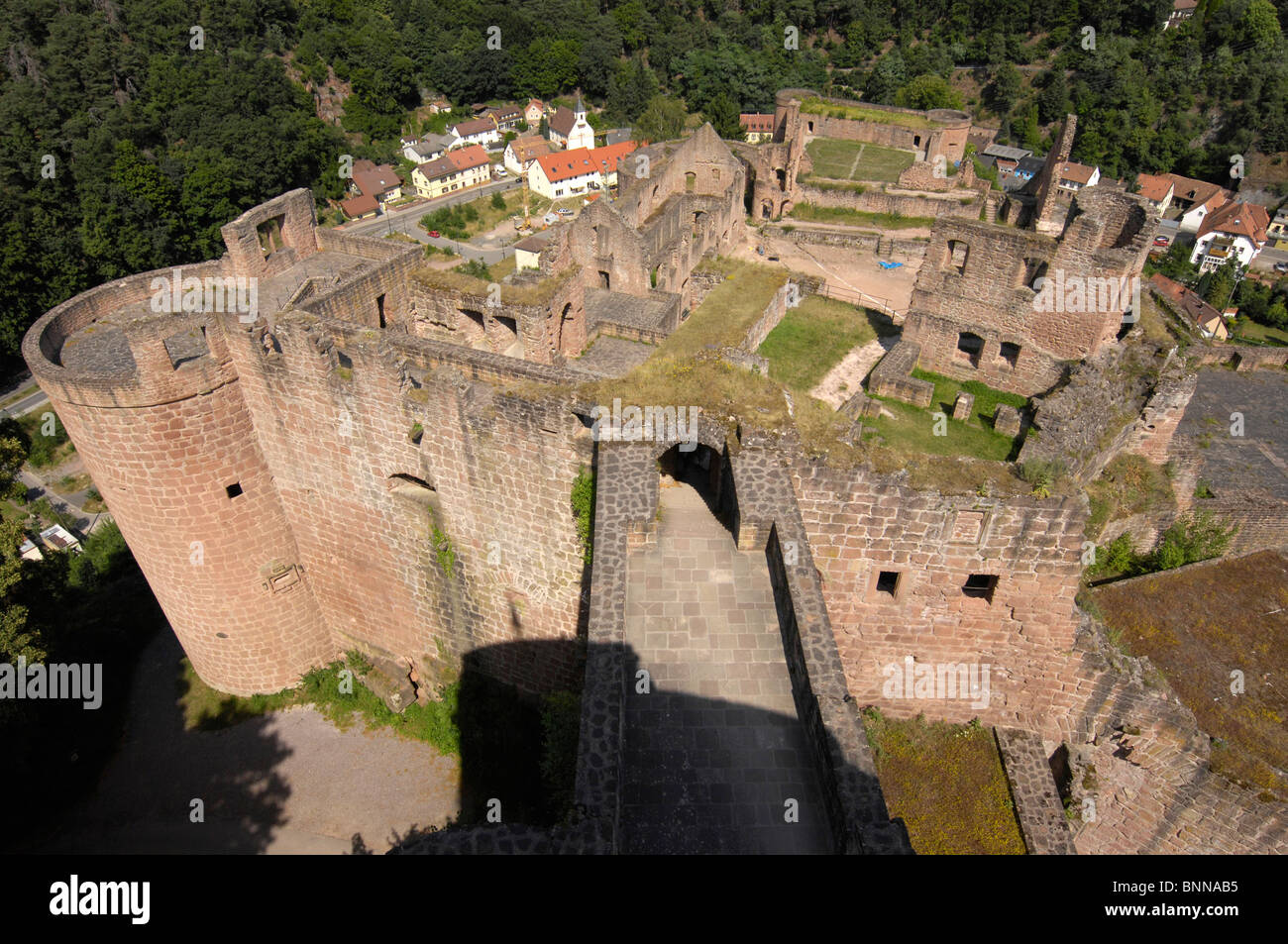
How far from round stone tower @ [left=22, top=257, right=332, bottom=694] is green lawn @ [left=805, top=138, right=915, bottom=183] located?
127 ft

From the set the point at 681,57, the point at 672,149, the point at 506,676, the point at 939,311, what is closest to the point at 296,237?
the point at 506,676

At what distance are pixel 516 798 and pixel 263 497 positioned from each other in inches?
363

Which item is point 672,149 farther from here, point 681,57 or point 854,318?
point 681,57

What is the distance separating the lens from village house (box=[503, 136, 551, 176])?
260 ft

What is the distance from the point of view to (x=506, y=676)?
17875 mm

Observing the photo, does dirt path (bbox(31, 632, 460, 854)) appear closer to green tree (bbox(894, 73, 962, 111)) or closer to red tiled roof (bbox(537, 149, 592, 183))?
red tiled roof (bbox(537, 149, 592, 183))

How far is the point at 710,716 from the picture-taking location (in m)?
9.47

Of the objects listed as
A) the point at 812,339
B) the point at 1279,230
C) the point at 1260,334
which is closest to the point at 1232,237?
the point at 1279,230

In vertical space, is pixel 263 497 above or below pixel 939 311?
below

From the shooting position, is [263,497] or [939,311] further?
[939,311]

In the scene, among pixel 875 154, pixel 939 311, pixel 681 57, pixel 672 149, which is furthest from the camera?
pixel 681 57

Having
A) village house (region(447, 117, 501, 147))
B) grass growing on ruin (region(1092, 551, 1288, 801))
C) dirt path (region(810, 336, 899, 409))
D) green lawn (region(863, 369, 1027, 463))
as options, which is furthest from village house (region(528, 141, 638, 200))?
grass growing on ruin (region(1092, 551, 1288, 801))

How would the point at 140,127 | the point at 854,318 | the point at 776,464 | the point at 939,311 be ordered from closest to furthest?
the point at 776,464
the point at 939,311
the point at 854,318
the point at 140,127

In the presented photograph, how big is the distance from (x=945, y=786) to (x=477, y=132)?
84998 mm
